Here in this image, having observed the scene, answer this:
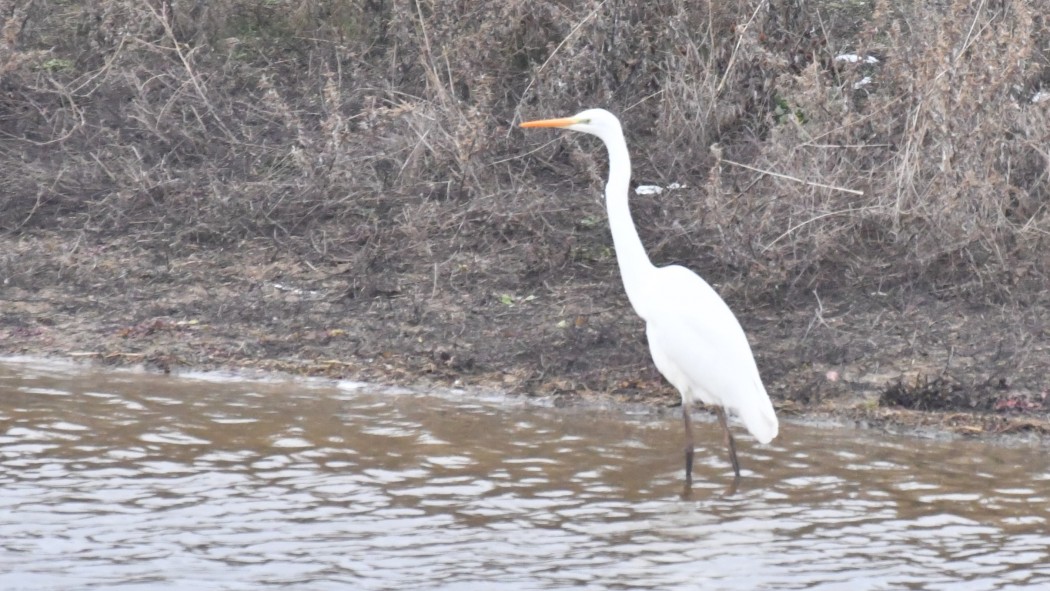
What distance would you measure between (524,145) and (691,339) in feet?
9.03

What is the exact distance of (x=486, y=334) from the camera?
608cm

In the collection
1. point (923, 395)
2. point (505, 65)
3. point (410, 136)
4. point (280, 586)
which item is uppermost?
point (505, 65)

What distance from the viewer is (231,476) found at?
462cm

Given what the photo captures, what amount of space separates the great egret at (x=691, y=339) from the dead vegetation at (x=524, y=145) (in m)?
0.86

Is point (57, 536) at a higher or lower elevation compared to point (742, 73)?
lower

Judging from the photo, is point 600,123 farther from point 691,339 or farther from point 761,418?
point 761,418

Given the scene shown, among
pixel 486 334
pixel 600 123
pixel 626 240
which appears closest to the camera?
pixel 626 240

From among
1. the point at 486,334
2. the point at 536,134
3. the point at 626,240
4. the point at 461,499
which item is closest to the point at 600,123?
the point at 626,240

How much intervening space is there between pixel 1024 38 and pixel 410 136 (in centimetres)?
303

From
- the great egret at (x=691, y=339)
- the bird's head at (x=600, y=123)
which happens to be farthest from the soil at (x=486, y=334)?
the bird's head at (x=600, y=123)

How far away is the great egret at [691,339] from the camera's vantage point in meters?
4.76

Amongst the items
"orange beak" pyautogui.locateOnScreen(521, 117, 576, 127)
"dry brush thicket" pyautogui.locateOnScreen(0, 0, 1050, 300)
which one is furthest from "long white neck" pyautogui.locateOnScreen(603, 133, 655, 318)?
"dry brush thicket" pyautogui.locateOnScreen(0, 0, 1050, 300)

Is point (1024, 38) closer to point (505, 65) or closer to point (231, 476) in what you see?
point (505, 65)

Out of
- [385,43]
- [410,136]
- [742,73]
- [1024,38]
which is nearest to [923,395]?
[1024,38]
